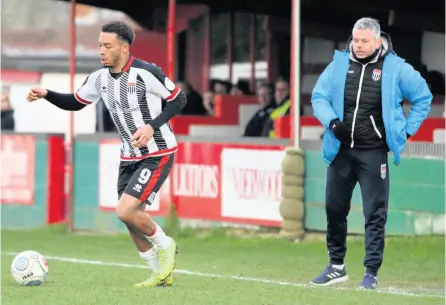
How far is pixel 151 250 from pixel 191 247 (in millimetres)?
4772

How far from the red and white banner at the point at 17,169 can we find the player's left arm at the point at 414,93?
29.6ft

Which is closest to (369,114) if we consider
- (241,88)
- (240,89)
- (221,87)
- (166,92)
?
(166,92)

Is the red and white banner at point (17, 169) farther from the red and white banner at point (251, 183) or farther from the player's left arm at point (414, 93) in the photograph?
the player's left arm at point (414, 93)

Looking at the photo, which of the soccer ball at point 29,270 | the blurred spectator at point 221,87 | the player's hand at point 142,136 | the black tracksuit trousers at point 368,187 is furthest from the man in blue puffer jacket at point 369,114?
the blurred spectator at point 221,87

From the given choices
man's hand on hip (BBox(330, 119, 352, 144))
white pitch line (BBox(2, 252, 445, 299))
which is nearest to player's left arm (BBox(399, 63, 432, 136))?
man's hand on hip (BBox(330, 119, 352, 144))

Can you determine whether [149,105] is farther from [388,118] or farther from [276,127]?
[276,127]

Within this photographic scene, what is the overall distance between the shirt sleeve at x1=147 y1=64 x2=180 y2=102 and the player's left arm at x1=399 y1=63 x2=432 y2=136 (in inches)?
69.2

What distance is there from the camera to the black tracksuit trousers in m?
10.5

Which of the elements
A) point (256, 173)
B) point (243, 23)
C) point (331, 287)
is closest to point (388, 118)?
point (331, 287)

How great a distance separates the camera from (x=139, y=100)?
34.0ft

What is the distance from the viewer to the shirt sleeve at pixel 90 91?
34.9ft

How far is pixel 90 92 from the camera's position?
10680 millimetres

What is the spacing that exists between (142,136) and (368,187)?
1.88 meters

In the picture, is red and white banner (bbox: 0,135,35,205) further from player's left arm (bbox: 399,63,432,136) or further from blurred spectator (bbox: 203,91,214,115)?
player's left arm (bbox: 399,63,432,136)
